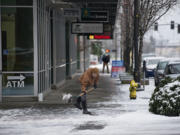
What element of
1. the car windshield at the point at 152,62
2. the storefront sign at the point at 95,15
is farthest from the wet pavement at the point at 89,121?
the car windshield at the point at 152,62

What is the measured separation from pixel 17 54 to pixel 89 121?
5993 mm

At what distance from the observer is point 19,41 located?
16453 millimetres

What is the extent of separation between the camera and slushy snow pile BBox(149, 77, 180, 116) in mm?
11938

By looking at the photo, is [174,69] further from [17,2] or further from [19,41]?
[17,2]

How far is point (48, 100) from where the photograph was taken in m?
16.8

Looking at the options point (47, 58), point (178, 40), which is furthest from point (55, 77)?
point (178, 40)

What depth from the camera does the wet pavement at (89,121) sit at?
1009 centimetres

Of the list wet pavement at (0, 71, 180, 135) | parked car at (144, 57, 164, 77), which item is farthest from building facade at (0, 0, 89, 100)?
parked car at (144, 57, 164, 77)

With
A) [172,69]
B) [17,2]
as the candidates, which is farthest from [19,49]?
[172,69]

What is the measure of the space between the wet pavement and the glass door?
1.78m

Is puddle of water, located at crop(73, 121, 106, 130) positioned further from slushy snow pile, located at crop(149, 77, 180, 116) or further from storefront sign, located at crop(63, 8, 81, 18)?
storefront sign, located at crop(63, 8, 81, 18)

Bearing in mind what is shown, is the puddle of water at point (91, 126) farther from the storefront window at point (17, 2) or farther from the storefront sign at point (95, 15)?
the storefront sign at point (95, 15)

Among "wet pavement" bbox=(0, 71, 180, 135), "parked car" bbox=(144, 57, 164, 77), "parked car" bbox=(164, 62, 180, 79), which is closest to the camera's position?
"wet pavement" bbox=(0, 71, 180, 135)

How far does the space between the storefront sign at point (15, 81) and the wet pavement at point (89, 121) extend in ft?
5.73
